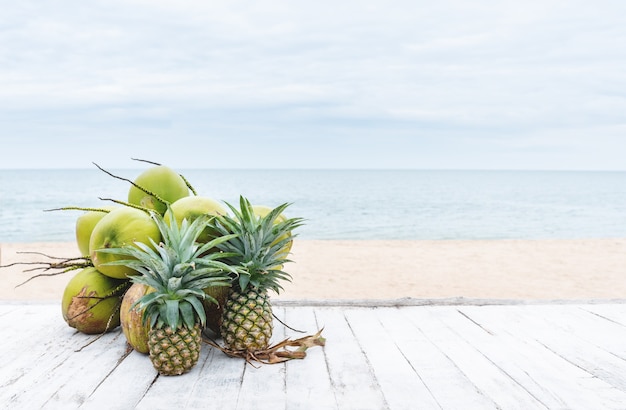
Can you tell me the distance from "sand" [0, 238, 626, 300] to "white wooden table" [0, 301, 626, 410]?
3748mm

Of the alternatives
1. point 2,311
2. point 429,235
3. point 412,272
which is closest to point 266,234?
point 2,311

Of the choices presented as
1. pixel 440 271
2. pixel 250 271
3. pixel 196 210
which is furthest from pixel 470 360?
pixel 440 271

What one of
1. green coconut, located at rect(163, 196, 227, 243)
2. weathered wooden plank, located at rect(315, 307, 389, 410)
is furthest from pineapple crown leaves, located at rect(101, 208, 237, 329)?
weathered wooden plank, located at rect(315, 307, 389, 410)

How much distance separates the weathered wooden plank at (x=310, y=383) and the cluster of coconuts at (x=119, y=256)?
521mm

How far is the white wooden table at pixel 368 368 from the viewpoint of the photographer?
1.84 metres

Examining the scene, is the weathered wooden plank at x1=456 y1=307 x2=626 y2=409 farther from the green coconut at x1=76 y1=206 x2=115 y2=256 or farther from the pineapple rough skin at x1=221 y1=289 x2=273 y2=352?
the green coconut at x1=76 y1=206 x2=115 y2=256

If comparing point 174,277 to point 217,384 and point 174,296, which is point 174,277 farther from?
point 217,384

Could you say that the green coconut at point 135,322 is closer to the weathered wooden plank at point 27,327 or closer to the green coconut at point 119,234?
the green coconut at point 119,234

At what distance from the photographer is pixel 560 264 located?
1233 cm

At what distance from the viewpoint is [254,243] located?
7.72ft

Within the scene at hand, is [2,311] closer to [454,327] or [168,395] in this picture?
[168,395]

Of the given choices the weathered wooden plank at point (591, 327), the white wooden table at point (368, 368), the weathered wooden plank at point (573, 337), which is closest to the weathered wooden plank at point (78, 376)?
the white wooden table at point (368, 368)

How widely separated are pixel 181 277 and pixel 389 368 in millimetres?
906

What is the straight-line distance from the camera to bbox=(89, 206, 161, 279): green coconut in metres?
2.38
